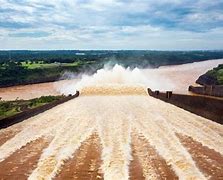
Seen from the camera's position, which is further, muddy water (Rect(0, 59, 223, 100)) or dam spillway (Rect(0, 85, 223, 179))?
muddy water (Rect(0, 59, 223, 100))

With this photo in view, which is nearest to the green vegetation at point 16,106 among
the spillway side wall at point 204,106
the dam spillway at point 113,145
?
the dam spillway at point 113,145

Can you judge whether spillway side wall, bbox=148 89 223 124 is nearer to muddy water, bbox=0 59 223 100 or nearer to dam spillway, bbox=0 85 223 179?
dam spillway, bbox=0 85 223 179

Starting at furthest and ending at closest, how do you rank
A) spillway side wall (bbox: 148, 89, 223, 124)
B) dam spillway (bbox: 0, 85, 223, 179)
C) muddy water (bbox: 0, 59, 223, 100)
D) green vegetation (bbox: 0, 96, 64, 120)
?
1. muddy water (bbox: 0, 59, 223, 100)
2. green vegetation (bbox: 0, 96, 64, 120)
3. spillway side wall (bbox: 148, 89, 223, 124)
4. dam spillway (bbox: 0, 85, 223, 179)

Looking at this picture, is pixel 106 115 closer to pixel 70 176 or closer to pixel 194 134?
pixel 194 134

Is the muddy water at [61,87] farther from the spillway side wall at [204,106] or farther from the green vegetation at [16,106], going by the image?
the green vegetation at [16,106]

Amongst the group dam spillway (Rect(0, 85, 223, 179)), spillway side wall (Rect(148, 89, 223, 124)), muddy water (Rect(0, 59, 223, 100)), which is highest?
spillway side wall (Rect(148, 89, 223, 124))

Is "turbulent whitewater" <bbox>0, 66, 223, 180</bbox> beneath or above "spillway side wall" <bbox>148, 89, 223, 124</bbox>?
beneath

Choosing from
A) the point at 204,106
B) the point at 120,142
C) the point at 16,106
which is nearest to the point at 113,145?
the point at 120,142

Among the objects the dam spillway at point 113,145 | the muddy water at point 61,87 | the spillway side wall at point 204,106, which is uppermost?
the spillway side wall at point 204,106

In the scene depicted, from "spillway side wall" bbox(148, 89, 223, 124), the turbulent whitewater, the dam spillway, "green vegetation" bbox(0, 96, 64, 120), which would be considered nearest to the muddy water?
"spillway side wall" bbox(148, 89, 223, 124)
